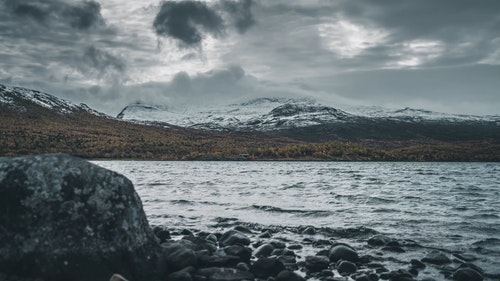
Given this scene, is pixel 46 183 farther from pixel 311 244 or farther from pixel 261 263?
pixel 311 244

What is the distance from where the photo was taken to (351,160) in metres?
146

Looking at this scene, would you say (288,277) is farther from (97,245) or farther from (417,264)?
(97,245)

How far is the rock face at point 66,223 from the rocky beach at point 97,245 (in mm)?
23

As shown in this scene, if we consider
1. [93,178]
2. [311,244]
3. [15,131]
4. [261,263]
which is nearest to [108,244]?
[93,178]

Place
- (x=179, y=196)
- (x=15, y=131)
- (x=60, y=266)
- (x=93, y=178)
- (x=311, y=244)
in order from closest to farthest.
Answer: (x=60, y=266) < (x=93, y=178) < (x=311, y=244) < (x=179, y=196) < (x=15, y=131)

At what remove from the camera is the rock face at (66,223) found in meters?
9.65

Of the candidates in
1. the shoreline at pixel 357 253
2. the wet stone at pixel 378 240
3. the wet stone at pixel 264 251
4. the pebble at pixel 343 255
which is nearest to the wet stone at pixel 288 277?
the shoreline at pixel 357 253

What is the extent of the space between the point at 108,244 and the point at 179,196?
930 inches

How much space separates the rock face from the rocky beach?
23mm

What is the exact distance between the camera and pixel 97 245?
984 centimetres

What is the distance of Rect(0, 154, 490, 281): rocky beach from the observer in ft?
31.7

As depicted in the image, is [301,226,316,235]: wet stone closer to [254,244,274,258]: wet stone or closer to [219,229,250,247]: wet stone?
[219,229,250,247]: wet stone

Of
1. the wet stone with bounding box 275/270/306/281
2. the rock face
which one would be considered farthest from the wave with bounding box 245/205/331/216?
the rock face

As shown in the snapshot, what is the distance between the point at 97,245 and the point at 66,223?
3.04 ft
